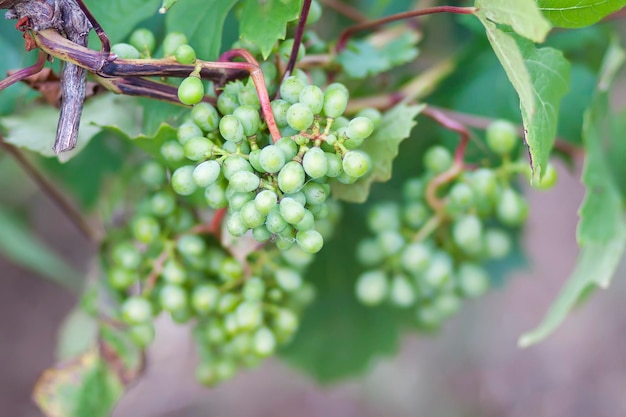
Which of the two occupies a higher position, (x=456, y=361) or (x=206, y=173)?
(x=206, y=173)

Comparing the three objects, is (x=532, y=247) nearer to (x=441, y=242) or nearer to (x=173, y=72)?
(x=441, y=242)

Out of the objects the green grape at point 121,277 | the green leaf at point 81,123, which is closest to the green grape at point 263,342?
the green grape at point 121,277

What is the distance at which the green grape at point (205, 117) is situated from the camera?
1.84 ft

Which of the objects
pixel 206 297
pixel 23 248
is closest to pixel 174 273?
pixel 206 297

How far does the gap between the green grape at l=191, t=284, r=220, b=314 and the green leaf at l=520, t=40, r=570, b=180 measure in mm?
365

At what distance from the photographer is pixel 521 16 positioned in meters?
0.47

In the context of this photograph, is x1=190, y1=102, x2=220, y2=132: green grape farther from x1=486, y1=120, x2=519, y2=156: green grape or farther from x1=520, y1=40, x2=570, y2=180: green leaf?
x1=486, y1=120, x2=519, y2=156: green grape

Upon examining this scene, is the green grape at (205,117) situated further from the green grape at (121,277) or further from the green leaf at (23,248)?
the green leaf at (23,248)

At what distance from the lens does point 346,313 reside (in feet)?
3.92

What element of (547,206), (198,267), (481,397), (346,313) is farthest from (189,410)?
(198,267)

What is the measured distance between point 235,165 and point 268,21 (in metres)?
0.13

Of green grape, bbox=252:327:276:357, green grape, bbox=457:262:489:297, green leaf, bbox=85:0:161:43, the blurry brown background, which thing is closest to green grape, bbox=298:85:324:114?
green leaf, bbox=85:0:161:43

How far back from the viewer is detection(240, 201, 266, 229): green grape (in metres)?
0.51

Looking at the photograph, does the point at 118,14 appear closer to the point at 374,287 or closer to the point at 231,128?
the point at 231,128
